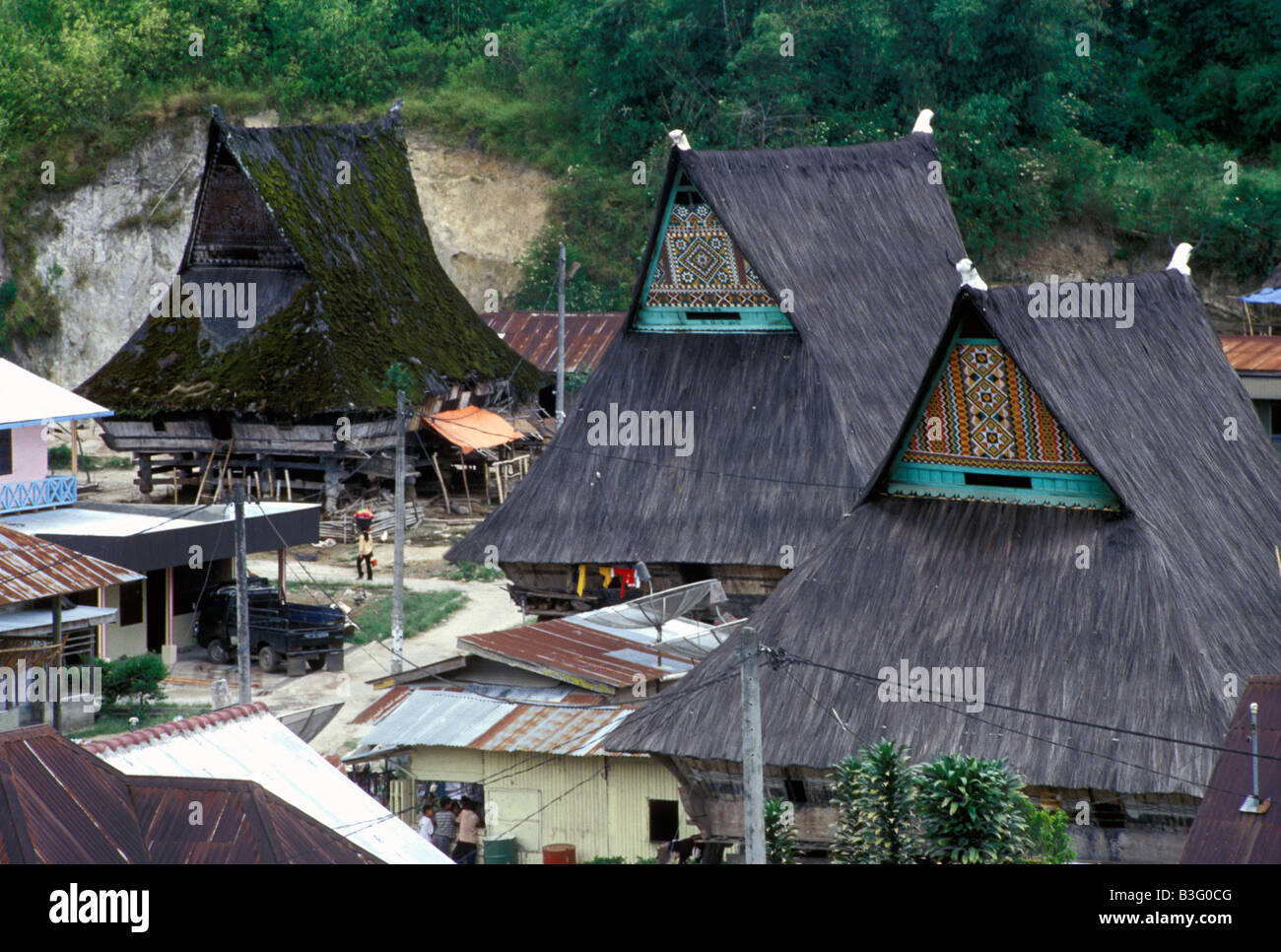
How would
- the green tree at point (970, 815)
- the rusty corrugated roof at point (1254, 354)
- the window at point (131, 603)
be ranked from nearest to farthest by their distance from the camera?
1. the green tree at point (970, 815)
2. the window at point (131, 603)
3. the rusty corrugated roof at point (1254, 354)

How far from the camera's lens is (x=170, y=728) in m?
16.0

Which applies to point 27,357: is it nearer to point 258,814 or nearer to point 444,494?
point 444,494

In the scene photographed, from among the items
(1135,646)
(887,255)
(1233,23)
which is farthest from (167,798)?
(1233,23)

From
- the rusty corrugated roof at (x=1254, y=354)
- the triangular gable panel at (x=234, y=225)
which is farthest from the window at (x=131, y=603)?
the rusty corrugated roof at (x=1254, y=354)

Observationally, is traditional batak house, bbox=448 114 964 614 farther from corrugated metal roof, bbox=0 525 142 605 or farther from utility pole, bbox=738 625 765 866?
utility pole, bbox=738 625 765 866

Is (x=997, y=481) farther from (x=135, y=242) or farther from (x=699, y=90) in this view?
(x=135, y=242)

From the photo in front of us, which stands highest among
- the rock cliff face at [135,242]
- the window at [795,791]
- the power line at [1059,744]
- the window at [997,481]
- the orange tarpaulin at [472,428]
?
the rock cliff face at [135,242]

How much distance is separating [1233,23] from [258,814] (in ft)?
177

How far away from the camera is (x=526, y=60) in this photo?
68.8 meters

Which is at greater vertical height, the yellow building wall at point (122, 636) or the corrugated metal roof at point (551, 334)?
the corrugated metal roof at point (551, 334)

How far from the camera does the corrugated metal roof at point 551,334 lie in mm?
51500

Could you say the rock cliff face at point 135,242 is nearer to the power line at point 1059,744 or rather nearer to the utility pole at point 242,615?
the utility pole at point 242,615

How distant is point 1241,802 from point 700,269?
18.3 meters

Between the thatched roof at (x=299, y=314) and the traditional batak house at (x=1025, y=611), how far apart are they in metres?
24.3
